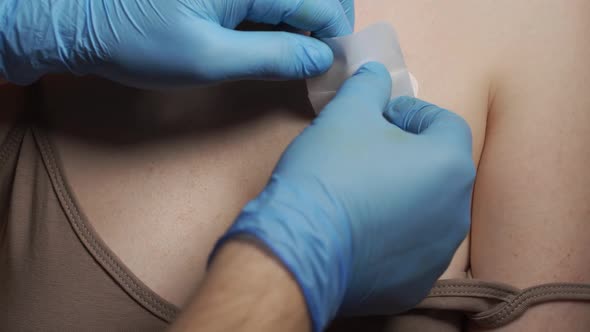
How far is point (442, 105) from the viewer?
97 cm

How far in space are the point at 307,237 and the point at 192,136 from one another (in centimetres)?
39

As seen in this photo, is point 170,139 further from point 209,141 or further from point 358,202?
point 358,202

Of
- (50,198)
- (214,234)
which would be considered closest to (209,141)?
(214,234)

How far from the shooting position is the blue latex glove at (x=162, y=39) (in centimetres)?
85

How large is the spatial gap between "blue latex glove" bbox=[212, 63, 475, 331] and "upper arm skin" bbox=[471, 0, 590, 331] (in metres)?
0.13

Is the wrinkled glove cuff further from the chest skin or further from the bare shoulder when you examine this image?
the bare shoulder

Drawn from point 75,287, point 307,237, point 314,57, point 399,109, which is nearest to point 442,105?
point 399,109

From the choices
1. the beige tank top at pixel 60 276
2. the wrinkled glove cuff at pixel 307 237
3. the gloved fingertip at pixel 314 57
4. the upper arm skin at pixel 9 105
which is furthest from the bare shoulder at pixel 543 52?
the upper arm skin at pixel 9 105

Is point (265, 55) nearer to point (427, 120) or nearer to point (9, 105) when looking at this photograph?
point (427, 120)

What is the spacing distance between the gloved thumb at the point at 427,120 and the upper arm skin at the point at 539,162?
13cm

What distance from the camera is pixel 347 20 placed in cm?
94

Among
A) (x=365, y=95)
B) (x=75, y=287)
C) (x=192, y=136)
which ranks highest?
(x=365, y=95)

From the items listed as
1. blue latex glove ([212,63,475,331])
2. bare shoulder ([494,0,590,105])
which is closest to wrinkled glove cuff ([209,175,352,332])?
blue latex glove ([212,63,475,331])

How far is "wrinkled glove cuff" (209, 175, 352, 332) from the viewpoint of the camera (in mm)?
613
